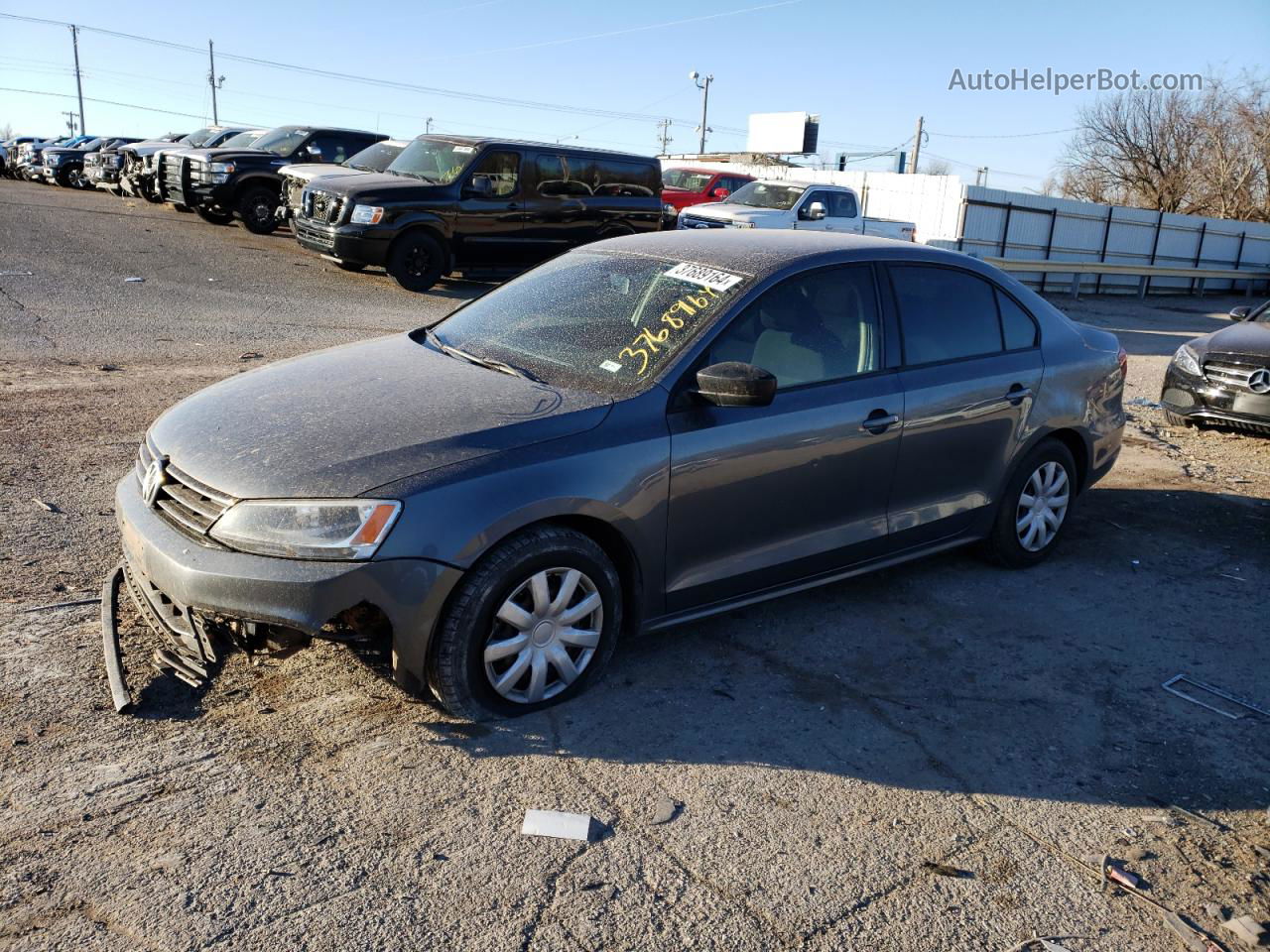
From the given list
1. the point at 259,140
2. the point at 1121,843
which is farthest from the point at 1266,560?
the point at 259,140

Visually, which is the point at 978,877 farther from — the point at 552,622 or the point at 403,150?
the point at 403,150

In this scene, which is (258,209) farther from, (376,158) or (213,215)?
(376,158)

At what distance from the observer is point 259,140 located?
18.9 metres

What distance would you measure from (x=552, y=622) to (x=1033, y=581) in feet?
9.92

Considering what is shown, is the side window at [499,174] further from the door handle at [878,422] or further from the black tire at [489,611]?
the black tire at [489,611]

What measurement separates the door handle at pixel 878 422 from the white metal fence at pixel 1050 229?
21754mm

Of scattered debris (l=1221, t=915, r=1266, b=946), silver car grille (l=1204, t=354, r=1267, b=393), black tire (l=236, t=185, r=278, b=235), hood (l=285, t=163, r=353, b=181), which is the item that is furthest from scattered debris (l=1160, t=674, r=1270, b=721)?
black tire (l=236, t=185, r=278, b=235)

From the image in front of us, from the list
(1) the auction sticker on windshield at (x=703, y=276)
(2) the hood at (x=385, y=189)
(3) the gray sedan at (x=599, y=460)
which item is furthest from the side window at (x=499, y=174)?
(1) the auction sticker on windshield at (x=703, y=276)

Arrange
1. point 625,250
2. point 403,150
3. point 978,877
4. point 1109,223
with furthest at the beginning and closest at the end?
point 1109,223 → point 403,150 → point 625,250 → point 978,877

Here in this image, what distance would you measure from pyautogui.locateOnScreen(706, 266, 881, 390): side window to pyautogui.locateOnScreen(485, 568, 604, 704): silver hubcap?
1110 millimetres

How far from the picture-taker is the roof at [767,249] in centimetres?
462

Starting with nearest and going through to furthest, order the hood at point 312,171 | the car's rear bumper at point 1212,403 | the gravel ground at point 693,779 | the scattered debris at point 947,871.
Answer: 1. the gravel ground at point 693,779
2. the scattered debris at point 947,871
3. the car's rear bumper at point 1212,403
4. the hood at point 312,171

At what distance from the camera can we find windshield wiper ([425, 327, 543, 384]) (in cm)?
429

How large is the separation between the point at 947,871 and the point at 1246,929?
0.81 meters
